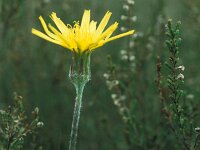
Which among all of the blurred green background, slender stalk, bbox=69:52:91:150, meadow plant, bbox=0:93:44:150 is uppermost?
the blurred green background

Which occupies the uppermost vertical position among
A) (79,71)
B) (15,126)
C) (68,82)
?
(68,82)

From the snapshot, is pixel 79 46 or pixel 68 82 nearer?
pixel 79 46

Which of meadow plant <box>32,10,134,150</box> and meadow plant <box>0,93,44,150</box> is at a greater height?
meadow plant <box>32,10,134,150</box>

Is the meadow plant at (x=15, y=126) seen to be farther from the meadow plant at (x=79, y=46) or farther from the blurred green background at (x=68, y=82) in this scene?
the blurred green background at (x=68, y=82)

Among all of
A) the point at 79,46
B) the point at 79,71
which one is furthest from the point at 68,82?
the point at 79,46

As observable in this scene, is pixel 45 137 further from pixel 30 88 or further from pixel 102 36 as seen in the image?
pixel 102 36

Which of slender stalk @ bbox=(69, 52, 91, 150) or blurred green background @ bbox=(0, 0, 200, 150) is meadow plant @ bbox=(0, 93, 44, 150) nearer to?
slender stalk @ bbox=(69, 52, 91, 150)

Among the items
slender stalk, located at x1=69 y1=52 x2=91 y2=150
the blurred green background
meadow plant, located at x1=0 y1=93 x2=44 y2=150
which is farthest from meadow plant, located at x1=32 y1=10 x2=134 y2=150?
the blurred green background

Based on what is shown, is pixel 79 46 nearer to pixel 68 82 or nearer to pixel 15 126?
pixel 15 126

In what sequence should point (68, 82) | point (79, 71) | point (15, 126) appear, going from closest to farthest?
point (15, 126) → point (79, 71) → point (68, 82)

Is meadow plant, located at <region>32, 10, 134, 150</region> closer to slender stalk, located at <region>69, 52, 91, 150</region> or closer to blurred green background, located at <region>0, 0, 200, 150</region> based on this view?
slender stalk, located at <region>69, 52, 91, 150</region>

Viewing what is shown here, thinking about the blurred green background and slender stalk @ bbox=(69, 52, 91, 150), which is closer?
slender stalk @ bbox=(69, 52, 91, 150)
